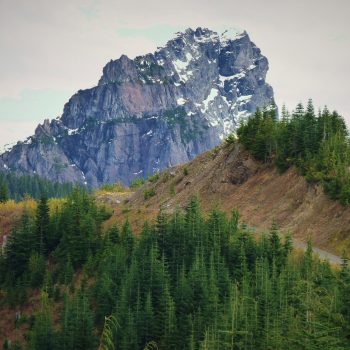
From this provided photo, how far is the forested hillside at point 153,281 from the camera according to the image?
44062mm

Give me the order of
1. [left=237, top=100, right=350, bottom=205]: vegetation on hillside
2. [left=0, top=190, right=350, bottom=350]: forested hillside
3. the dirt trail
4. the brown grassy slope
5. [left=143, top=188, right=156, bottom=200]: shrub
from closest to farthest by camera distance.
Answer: [left=0, top=190, right=350, bottom=350]: forested hillside < the dirt trail < the brown grassy slope < [left=237, top=100, right=350, bottom=205]: vegetation on hillside < [left=143, top=188, right=156, bottom=200]: shrub

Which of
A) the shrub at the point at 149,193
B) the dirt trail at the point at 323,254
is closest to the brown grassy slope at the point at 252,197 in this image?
the shrub at the point at 149,193

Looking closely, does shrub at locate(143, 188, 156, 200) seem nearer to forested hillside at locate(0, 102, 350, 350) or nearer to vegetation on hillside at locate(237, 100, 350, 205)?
forested hillside at locate(0, 102, 350, 350)

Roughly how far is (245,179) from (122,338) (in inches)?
1248

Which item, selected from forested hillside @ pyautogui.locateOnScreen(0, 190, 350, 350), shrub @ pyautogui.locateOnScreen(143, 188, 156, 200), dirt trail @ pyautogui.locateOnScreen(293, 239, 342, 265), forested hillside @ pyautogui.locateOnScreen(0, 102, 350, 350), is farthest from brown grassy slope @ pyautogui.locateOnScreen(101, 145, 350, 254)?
forested hillside @ pyautogui.locateOnScreen(0, 190, 350, 350)

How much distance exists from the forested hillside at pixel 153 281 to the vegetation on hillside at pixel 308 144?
33.8 ft

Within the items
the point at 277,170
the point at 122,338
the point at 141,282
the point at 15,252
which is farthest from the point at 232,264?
the point at 15,252

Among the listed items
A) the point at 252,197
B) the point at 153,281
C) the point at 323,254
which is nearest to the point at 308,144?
the point at 252,197

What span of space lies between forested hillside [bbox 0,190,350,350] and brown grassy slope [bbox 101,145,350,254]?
209 inches

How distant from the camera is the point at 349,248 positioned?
57688 mm

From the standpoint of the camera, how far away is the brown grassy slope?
206ft

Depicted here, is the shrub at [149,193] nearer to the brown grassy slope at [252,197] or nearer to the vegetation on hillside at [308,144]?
the brown grassy slope at [252,197]

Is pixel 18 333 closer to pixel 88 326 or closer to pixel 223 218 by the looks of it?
pixel 88 326

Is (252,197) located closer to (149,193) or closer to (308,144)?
(308,144)
